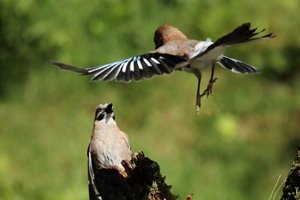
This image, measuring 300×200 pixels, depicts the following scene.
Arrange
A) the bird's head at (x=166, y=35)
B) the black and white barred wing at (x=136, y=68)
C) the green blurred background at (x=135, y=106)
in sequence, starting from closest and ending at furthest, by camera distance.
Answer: the black and white barred wing at (x=136, y=68)
the bird's head at (x=166, y=35)
the green blurred background at (x=135, y=106)

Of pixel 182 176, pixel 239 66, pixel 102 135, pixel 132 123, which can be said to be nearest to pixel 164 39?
pixel 239 66

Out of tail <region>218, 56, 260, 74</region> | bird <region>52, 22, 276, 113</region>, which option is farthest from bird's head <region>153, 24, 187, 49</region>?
tail <region>218, 56, 260, 74</region>

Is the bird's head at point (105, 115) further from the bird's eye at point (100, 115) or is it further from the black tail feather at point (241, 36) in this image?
the black tail feather at point (241, 36)

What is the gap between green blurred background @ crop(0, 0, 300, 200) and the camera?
799 centimetres

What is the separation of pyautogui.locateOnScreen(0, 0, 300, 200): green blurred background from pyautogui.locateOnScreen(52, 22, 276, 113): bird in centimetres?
335

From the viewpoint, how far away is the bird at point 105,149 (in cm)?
437

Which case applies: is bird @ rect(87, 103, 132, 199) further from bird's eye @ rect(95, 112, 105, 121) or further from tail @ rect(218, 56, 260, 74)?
tail @ rect(218, 56, 260, 74)

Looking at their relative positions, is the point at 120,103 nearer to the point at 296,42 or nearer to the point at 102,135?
the point at 296,42

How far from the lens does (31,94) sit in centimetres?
861

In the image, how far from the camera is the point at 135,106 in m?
8.80

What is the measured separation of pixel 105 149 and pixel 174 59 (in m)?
0.87

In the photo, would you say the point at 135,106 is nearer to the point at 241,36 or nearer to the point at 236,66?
the point at 236,66

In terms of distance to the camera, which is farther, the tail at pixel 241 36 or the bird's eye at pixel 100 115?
the bird's eye at pixel 100 115

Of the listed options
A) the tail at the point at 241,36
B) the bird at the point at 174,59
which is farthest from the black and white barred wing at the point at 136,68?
the tail at the point at 241,36
